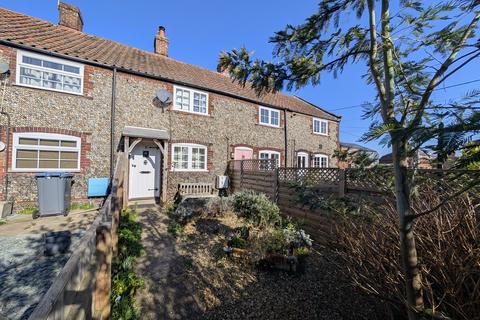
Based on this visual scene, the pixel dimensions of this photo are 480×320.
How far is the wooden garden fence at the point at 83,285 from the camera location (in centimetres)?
108

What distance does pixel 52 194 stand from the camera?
6727mm

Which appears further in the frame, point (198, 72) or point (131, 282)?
point (198, 72)

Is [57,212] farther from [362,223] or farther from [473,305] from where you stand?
[473,305]

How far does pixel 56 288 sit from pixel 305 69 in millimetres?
2479

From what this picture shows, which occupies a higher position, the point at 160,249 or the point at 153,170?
the point at 153,170

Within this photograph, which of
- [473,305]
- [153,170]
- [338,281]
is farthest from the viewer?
[153,170]

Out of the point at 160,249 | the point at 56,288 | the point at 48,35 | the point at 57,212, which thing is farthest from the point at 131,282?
the point at 48,35

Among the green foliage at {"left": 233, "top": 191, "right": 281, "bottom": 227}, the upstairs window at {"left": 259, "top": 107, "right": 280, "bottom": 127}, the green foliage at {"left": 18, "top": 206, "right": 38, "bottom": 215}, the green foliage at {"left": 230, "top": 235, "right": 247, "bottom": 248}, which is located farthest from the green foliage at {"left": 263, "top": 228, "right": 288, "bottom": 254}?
the upstairs window at {"left": 259, "top": 107, "right": 280, "bottom": 127}

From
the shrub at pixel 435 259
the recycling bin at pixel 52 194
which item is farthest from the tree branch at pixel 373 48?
the recycling bin at pixel 52 194

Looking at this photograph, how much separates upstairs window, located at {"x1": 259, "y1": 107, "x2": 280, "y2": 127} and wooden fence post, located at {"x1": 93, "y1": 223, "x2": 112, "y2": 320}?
1138cm

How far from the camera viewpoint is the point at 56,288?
1137 millimetres

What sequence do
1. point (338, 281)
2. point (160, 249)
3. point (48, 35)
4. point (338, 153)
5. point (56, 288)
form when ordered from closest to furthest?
point (56, 288)
point (338, 153)
point (338, 281)
point (160, 249)
point (48, 35)

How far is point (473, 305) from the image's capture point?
70.7 inches

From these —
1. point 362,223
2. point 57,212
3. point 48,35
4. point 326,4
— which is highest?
point 48,35
